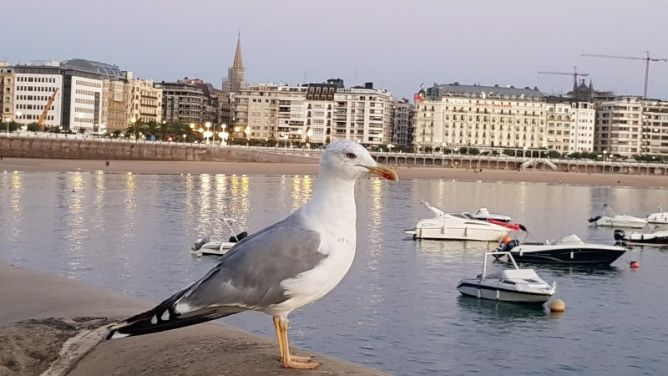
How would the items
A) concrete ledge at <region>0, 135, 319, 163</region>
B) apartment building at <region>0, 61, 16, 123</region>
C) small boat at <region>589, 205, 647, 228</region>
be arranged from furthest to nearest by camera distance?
apartment building at <region>0, 61, 16, 123</region> → concrete ledge at <region>0, 135, 319, 163</region> → small boat at <region>589, 205, 647, 228</region>

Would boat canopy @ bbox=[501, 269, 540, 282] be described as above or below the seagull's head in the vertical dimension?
below

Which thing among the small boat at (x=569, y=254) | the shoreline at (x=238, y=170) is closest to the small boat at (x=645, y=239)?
the small boat at (x=569, y=254)

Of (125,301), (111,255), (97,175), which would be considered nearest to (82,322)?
(125,301)

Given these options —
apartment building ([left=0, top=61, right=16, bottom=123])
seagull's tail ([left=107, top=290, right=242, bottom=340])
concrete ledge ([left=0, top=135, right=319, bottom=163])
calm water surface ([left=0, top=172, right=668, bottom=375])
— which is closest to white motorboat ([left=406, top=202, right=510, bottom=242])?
calm water surface ([left=0, top=172, right=668, bottom=375])

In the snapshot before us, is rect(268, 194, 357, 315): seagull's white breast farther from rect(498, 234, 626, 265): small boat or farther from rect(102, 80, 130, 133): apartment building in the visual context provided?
rect(102, 80, 130, 133): apartment building

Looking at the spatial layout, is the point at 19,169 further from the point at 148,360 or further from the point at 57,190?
the point at 148,360

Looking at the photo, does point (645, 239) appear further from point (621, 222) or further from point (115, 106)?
point (115, 106)

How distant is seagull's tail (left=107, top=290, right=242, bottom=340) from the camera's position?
6.02 meters

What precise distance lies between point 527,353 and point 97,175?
7115 cm

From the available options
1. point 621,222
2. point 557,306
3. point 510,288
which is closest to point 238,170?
point 621,222

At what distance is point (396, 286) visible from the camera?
25.6 m

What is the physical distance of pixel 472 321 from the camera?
2103 centimetres

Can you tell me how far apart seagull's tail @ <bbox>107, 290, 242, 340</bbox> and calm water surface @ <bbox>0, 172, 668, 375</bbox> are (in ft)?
3.70

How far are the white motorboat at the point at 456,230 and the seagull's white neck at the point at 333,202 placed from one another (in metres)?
33.8
